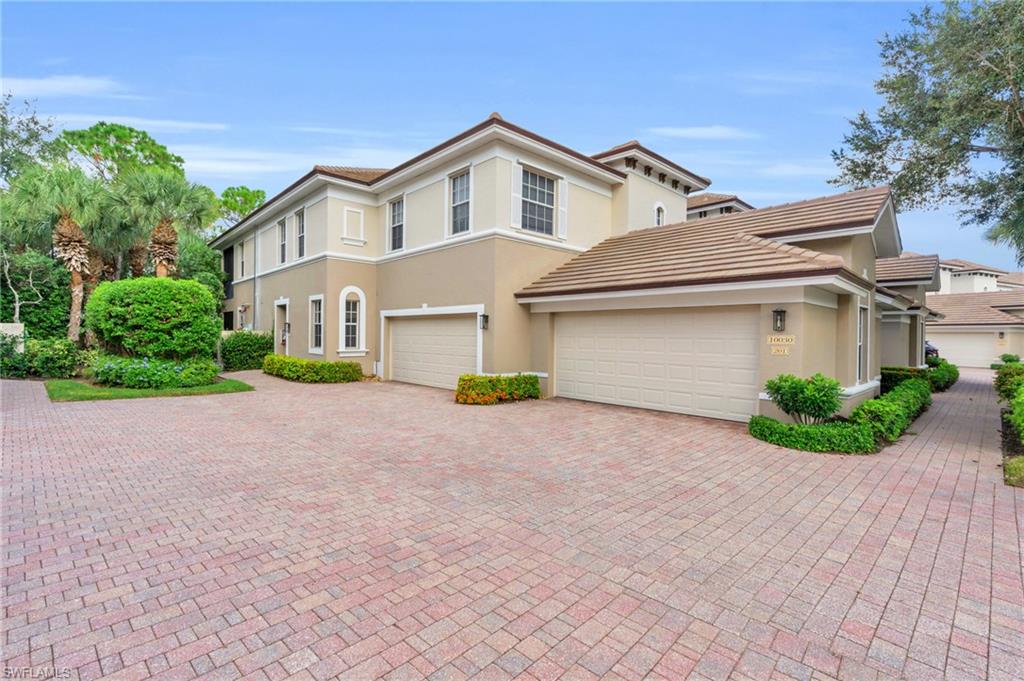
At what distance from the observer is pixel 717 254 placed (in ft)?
33.7

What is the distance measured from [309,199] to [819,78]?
15.7 meters

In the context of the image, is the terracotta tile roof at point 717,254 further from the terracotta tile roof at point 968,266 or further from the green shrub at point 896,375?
the terracotta tile roof at point 968,266

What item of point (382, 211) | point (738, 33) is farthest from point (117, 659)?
point (382, 211)

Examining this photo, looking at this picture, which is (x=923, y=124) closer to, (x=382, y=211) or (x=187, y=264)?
(x=382, y=211)

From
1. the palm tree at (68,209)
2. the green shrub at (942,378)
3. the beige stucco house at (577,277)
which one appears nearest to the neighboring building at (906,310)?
the green shrub at (942,378)

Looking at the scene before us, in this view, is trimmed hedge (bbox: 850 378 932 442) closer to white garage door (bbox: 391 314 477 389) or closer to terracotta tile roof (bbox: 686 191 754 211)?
white garage door (bbox: 391 314 477 389)

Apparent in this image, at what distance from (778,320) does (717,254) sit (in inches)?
87.5

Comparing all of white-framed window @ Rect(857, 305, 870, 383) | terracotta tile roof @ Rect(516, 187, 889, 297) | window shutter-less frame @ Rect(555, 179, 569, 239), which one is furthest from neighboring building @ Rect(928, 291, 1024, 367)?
window shutter-less frame @ Rect(555, 179, 569, 239)

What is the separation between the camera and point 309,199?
16969 mm

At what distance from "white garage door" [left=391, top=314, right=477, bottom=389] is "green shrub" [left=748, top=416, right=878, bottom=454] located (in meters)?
7.47

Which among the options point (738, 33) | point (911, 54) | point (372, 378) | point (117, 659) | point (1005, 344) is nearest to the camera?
point (117, 659)

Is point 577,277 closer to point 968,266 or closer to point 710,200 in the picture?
point 710,200

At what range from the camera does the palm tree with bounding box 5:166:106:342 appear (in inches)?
630

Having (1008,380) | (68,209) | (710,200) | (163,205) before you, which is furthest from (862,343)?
(68,209)
